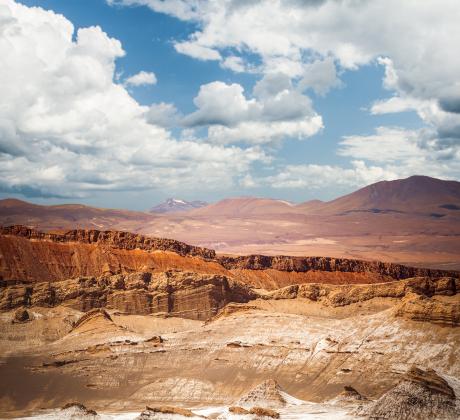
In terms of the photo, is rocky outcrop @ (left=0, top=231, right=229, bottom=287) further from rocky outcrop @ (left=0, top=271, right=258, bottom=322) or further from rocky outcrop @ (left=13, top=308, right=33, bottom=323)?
rocky outcrop @ (left=13, top=308, right=33, bottom=323)

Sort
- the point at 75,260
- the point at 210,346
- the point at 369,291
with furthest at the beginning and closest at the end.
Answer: the point at 75,260 → the point at 369,291 → the point at 210,346

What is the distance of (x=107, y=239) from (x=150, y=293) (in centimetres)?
3355

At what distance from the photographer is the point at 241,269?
158 metres

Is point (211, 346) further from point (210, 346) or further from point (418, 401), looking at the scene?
point (418, 401)

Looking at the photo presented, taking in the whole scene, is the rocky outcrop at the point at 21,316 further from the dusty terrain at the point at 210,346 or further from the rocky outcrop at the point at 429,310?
the rocky outcrop at the point at 429,310

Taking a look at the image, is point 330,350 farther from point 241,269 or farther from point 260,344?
point 241,269

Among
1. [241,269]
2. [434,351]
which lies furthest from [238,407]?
[241,269]

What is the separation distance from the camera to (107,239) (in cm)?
14925

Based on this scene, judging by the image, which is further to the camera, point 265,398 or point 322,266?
point 322,266

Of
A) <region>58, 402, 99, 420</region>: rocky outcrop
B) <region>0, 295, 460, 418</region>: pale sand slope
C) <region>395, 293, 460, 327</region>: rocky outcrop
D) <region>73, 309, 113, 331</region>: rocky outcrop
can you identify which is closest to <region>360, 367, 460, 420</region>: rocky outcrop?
<region>0, 295, 460, 418</region>: pale sand slope

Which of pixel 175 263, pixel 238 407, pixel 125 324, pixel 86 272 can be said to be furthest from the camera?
pixel 175 263

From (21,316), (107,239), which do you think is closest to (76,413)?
(21,316)

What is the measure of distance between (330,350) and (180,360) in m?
21.2

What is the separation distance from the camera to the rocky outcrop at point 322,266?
16188cm
